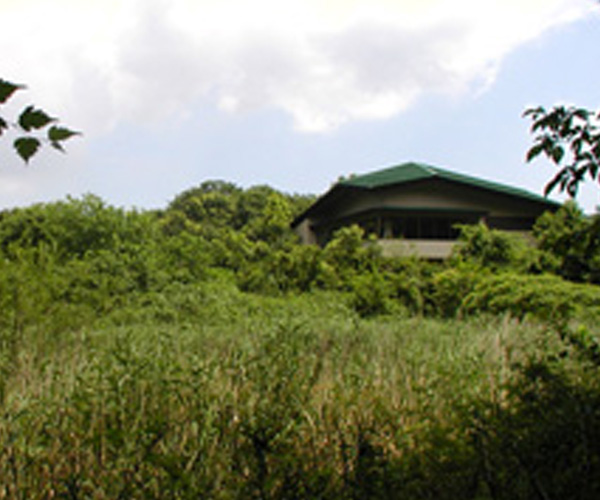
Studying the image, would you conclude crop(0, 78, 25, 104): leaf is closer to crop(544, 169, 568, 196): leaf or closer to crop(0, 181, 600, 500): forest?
crop(0, 181, 600, 500): forest

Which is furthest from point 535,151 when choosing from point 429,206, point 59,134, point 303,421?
point 429,206

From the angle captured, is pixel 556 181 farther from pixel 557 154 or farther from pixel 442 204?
pixel 442 204

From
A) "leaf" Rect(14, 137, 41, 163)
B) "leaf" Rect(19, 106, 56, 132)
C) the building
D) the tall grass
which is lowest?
the tall grass

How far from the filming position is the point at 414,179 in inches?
957

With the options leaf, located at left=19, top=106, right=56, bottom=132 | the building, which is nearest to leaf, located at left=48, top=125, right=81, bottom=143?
leaf, located at left=19, top=106, right=56, bottom=132

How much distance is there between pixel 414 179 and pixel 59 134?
921 inches

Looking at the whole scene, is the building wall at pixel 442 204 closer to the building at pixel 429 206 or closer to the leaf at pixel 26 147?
the building at pixel 429 206

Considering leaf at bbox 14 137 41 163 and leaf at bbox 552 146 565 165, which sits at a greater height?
leaf at bbox 552 146 565 165

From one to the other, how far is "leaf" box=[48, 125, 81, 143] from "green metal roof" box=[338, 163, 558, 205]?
73.2 ft

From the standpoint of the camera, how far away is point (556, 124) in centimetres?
299

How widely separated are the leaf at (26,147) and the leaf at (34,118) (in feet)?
0.13

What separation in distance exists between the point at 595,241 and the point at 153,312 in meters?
10.1

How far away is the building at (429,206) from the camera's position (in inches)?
961

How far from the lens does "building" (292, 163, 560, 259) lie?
24406 mm
